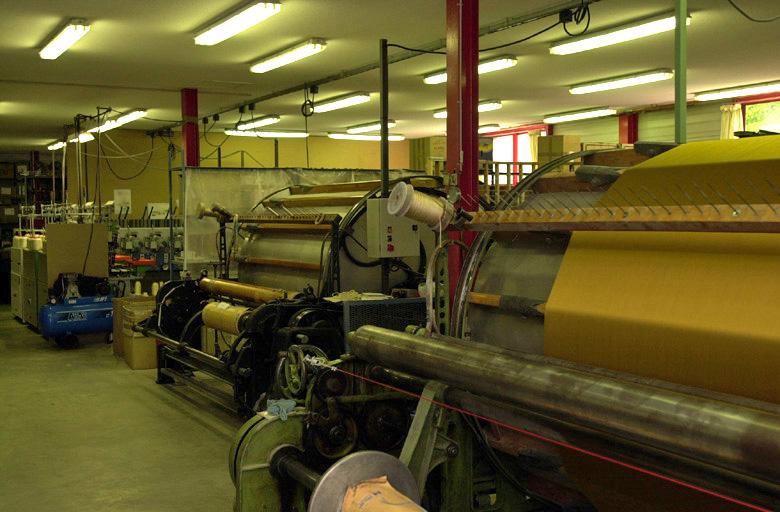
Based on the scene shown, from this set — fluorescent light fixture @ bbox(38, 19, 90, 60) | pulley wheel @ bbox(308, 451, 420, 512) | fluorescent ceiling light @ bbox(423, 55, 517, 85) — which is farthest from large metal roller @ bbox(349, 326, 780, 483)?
fluorescent ceiling light @ bbox(423, 55, 517, 85)

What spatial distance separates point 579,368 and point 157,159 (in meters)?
16.0

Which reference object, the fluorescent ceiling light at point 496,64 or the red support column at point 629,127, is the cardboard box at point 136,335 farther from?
the red support column at point 629,127

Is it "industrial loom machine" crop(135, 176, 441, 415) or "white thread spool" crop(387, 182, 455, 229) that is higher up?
"white thread spool" crop(387, 182, 455, 229)

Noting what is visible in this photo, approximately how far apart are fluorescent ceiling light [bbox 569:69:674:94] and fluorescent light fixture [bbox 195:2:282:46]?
17.9 ft

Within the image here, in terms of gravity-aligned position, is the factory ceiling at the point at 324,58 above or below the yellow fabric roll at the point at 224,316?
above

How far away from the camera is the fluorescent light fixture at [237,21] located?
285 inches

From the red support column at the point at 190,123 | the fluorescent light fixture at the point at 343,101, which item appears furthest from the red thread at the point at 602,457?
the fluorescent light fixture at the point at 343,101

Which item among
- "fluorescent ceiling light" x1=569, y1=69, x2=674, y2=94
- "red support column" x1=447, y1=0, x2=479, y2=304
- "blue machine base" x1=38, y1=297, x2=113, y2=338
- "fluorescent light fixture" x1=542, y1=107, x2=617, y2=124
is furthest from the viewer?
"fluorescent light fixture" x1=542, y1=107, x2=617, y2=124

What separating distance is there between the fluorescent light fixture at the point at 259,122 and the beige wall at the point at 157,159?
0.56m

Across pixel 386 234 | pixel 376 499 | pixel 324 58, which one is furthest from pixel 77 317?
pixel 376 499

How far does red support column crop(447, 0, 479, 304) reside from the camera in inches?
236

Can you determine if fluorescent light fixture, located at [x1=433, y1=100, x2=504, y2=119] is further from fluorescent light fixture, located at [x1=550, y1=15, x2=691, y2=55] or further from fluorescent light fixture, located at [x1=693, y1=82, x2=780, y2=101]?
fluorescent light fixture, located at [x1=550, y1=15, x2=691, y2=55]

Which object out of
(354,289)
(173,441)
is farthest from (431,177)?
(173,441)

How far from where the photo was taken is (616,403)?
2012 mm
